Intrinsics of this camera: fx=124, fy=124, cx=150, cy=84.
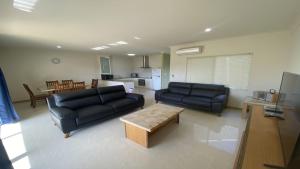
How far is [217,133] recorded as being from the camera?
8.81ft

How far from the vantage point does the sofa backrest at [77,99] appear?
3029mm

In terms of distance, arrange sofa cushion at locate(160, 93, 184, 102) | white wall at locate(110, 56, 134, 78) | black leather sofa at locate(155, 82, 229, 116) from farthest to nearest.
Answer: white wall at locate(110, 56, 134, 78)
sofa cushion at locate(160, 93, 184, 102)
black leather sofa at locate(155, 82, 229, 116)

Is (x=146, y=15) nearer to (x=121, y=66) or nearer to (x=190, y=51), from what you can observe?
(x=190, y=51)

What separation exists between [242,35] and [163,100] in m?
3.23

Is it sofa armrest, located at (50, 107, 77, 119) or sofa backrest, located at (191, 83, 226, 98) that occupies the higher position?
sofa backrest, located at (191, 83, 226, 98)

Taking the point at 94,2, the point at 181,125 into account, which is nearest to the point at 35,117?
the point at 94,2

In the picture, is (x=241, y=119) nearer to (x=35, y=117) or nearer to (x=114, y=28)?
(x=114, y=28)

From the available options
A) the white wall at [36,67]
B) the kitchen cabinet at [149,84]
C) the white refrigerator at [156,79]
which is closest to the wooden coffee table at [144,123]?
the white refrigerator at [156,79]

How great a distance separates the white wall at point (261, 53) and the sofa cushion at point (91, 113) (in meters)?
3.95

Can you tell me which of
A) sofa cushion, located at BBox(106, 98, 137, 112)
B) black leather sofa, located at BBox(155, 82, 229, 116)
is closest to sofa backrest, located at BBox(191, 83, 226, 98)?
black leather sofa, located at BBox(155, 82, 229, 116)

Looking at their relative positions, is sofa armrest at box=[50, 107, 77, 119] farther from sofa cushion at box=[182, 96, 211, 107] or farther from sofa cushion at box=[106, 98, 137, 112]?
sofa cushion at box=[182, 96, 211, 107]

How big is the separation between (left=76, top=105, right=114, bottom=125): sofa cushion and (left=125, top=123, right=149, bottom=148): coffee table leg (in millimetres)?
899

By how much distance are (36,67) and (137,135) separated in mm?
6166

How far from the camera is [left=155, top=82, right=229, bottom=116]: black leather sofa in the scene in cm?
357
